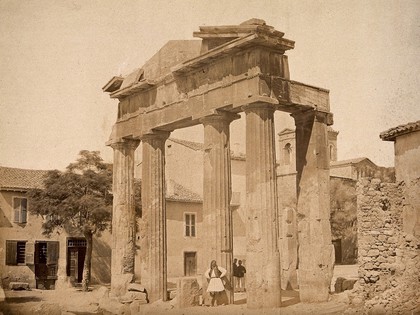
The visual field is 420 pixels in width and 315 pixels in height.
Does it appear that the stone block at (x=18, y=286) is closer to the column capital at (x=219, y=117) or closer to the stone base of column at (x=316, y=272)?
the column capital at (x=219, y=117)

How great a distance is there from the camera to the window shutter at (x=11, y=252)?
2595 centimetres

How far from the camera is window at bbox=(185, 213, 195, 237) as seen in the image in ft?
103

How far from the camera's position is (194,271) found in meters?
31.3

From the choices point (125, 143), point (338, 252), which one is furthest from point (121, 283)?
point (338, 252)

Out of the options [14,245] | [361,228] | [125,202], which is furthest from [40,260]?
[361,228]

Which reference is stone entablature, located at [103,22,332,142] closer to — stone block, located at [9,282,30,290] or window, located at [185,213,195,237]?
stone block, located at [9,282,30,290]

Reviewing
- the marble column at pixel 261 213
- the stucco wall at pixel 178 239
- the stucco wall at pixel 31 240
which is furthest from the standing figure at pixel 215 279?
the stucco wall at pixel 178 239

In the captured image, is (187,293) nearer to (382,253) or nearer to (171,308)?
(171,308)

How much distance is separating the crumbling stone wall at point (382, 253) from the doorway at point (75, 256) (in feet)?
59.4

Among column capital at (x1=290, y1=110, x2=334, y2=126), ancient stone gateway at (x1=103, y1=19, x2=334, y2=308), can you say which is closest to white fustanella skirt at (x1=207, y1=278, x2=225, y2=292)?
ancient stone gateway at (x1=103, y1=19, x2=334, y2=308)

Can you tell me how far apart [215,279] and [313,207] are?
3.28m

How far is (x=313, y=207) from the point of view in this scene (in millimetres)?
15492

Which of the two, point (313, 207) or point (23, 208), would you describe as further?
point (23, 208)

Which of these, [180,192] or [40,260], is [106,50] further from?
[180,192]
